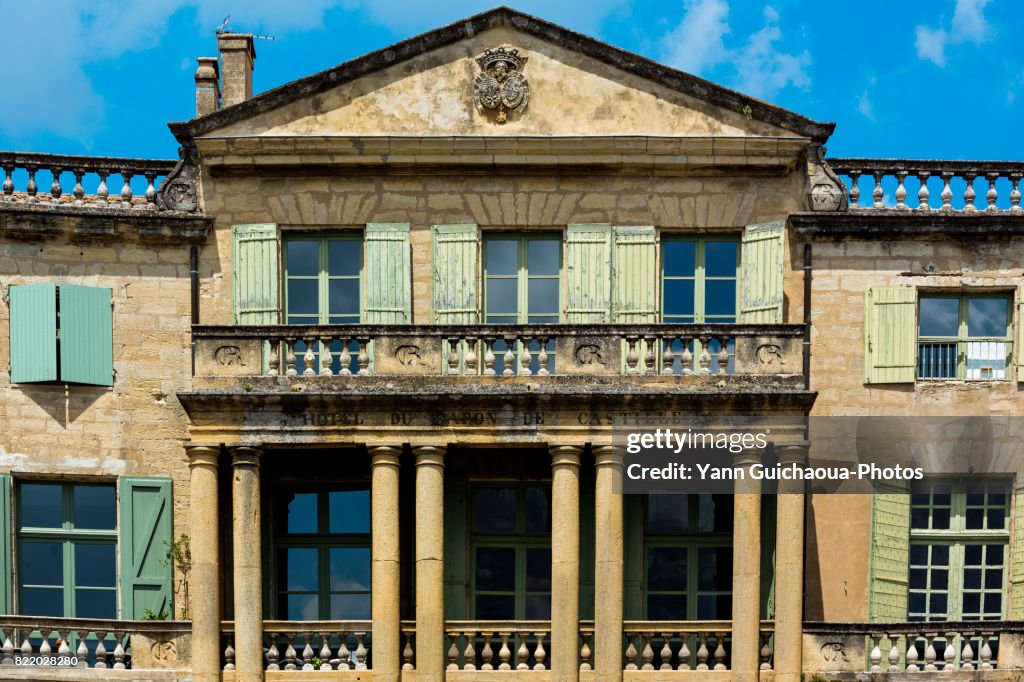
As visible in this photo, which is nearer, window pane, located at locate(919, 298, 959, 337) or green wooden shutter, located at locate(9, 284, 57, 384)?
green wooden shutter, located at locate(9, 284, 57, 384)

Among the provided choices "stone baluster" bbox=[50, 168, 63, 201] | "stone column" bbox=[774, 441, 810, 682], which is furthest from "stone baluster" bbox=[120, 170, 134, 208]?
"stone column" bbox=[774, 441, 810, 682]

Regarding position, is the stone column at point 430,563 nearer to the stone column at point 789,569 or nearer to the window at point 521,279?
the window at point 521,279

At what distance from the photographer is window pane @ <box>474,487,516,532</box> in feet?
68.4

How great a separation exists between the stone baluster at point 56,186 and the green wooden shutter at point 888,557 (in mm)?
11070

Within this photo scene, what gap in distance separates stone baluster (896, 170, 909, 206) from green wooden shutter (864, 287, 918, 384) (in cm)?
114

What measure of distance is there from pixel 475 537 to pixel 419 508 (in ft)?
5.56

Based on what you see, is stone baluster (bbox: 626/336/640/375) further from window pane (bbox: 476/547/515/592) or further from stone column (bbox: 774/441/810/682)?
window pane (bbox: 476/547/515/592)

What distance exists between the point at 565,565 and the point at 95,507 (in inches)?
242

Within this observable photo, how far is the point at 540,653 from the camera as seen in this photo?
19031 millimetres

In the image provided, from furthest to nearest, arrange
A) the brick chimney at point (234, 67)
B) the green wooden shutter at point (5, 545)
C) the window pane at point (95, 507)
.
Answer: the brick chimney at point (234, 67)
the window pane at point (95, 507)
the green wooden shutter at point (5, 545)

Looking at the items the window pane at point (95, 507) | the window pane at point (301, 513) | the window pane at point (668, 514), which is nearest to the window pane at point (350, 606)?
the window pane at point (301, 513)

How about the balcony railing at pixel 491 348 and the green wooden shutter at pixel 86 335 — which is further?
the green wooden shutter at pixel 86 335

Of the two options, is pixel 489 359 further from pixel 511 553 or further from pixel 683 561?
pixel 683 561

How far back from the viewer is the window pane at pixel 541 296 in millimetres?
20734
